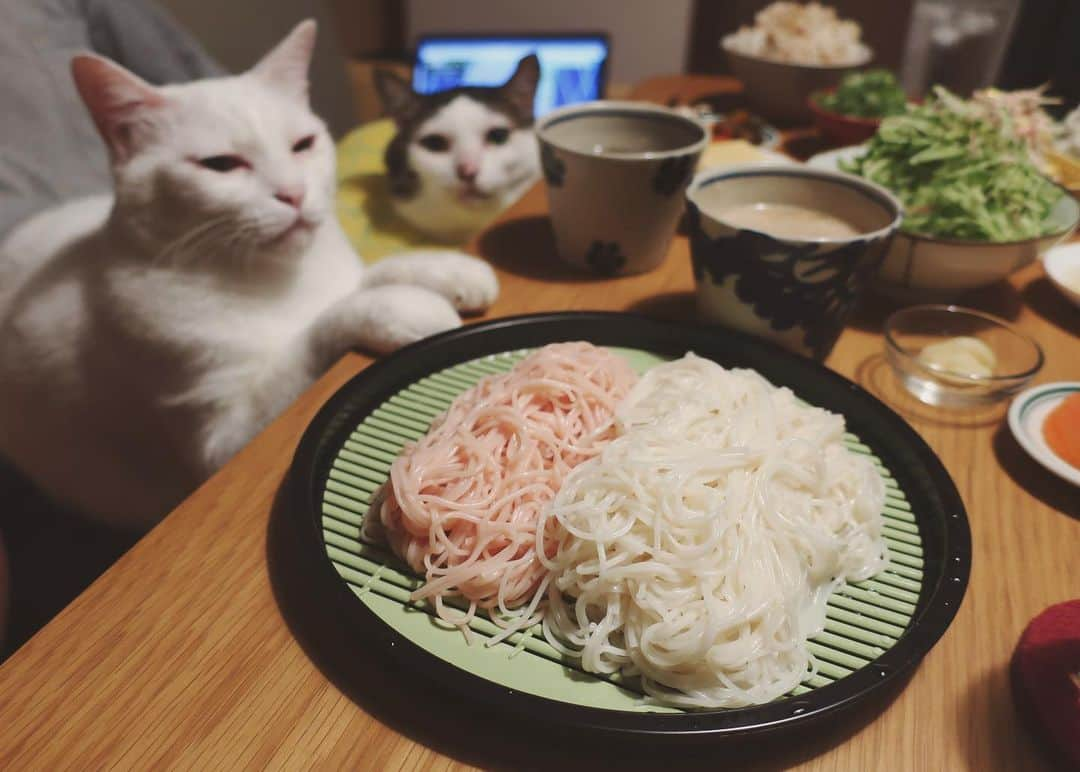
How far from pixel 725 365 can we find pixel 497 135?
3.31 ft

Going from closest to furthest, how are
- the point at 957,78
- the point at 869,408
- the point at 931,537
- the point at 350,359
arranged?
the point at 931,537, the point at 869,408, the point at 350,359, the point at 957,78

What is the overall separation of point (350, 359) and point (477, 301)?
0.19m

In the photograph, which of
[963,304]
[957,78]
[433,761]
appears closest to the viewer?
[433,761]

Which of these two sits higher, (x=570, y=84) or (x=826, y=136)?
(x=826, y=136)

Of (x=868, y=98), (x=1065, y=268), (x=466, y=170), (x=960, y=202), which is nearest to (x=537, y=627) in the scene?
(x=960, y=202)

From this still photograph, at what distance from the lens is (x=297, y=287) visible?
1062mm

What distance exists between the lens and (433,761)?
455mm

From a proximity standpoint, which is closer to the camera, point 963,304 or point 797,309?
point 797,309

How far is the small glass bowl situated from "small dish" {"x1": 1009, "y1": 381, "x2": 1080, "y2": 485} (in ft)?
0.07

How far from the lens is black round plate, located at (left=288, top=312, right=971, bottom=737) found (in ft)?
1.41

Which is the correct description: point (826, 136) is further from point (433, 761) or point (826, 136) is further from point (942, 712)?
point (433, 761)

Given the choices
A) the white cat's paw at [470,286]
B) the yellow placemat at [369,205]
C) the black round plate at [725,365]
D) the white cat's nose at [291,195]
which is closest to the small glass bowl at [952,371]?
the black round plate at [725,365]

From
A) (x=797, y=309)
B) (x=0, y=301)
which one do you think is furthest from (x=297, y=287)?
(x=797, y=309)

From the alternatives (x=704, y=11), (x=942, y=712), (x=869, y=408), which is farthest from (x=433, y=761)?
(x=704, y=11)
